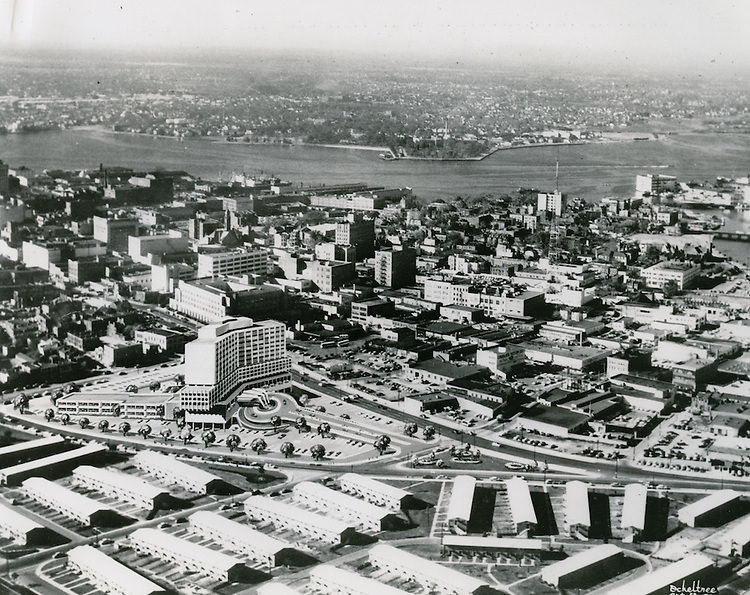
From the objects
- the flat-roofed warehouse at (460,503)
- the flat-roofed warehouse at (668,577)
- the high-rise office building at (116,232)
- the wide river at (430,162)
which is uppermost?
the wide river at (430,162)

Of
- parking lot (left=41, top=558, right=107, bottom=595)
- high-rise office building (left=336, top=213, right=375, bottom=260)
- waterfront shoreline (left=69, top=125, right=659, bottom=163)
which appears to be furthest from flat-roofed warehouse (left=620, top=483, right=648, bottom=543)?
waterfront shoreline (left=69, top=125, right=659, bottom=163)

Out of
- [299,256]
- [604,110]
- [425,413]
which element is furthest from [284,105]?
[425,413]

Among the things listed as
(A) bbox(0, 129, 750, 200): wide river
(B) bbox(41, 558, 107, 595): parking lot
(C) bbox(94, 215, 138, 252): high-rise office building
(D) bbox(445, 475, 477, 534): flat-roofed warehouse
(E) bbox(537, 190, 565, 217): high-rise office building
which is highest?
(A) bbox(0, 129, 750, 200): wide river

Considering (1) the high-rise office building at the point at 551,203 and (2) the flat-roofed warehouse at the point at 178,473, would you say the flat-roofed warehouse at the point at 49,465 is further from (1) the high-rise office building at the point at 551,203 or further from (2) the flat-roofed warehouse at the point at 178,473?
(1) the high-rise office building at the point at 551,203

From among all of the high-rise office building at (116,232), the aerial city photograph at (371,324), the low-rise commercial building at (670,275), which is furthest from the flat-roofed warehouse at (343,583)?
the high-rise office building at (116,232)

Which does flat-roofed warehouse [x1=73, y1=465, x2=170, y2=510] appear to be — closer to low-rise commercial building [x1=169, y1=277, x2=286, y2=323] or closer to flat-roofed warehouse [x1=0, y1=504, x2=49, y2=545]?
flat-roofed warehouse [x1=0, y1=504, x2=49, y2=545]
